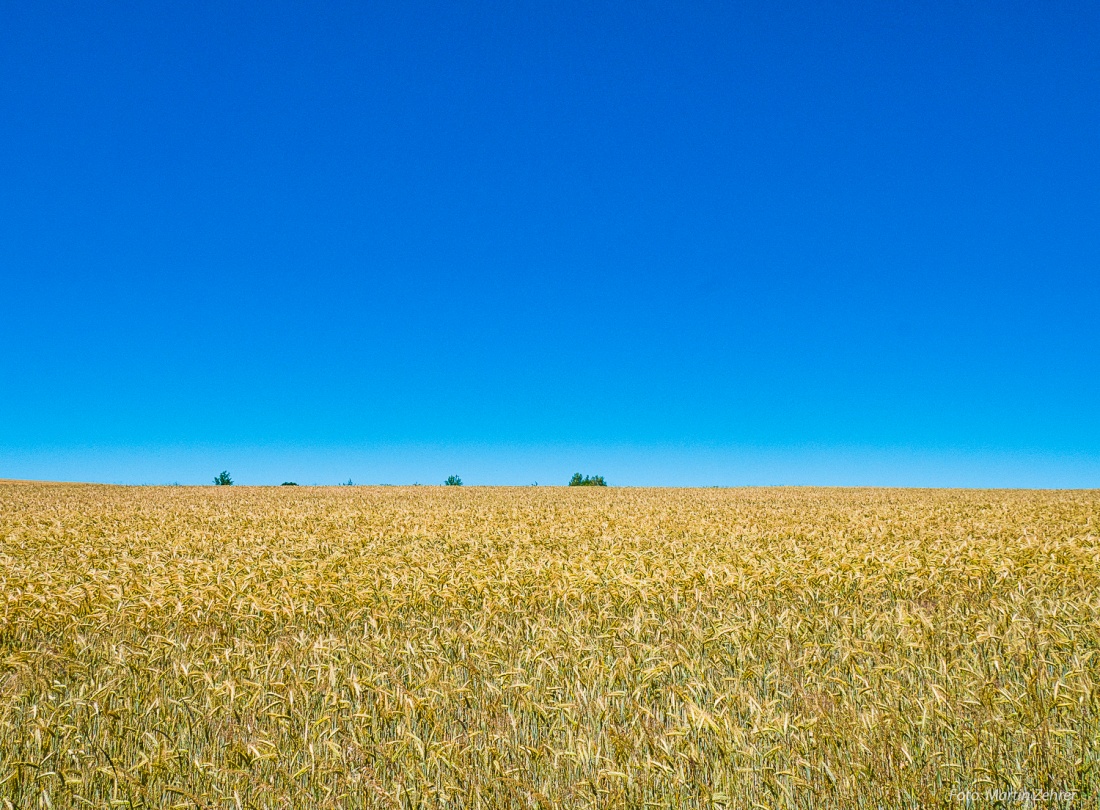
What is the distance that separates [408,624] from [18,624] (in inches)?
129

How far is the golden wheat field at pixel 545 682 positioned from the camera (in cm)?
279

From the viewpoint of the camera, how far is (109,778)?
282cm

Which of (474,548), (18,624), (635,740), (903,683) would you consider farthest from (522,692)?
(474,548)

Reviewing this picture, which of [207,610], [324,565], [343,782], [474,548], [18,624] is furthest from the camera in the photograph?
[474,548]

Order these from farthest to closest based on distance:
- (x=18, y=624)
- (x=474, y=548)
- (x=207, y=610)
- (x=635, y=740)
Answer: (x=474, y=548), (x=207, y=610), (x=18, y=624), (x=635, y=740)

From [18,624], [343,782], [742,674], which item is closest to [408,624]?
[343,782]

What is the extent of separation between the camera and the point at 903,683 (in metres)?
3.92

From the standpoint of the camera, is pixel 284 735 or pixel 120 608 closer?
pixel 284 735

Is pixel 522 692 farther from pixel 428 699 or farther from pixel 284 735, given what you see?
pixel 284 735

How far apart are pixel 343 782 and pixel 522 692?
1205 mm

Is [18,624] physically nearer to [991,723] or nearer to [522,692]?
[522,692]

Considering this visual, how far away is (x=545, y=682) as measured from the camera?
12.7 feet

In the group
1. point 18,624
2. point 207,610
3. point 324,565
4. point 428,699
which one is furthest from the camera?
point 324,565

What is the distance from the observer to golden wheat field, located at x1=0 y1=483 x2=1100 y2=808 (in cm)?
279
